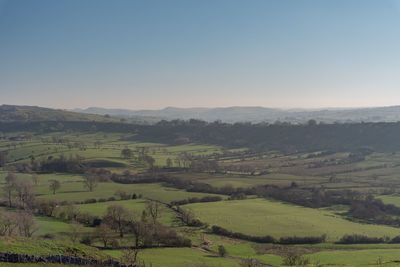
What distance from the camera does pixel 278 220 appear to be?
54.4 meters

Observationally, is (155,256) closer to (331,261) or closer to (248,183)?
(331,261)

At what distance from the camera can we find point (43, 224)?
4744 cm

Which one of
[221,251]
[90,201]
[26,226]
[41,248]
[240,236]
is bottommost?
[240,236]

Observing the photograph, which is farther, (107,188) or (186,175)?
(186,175)

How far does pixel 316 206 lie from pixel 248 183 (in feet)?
67.0

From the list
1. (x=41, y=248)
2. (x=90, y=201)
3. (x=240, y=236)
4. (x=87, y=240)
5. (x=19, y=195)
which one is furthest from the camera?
(x=90, y=201)

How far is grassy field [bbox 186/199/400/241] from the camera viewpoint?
4916 cm

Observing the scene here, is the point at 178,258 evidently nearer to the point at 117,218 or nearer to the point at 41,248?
the point at 117,218

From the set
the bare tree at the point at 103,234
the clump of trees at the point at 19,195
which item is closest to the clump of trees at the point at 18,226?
the bare tree at the point at 103,234

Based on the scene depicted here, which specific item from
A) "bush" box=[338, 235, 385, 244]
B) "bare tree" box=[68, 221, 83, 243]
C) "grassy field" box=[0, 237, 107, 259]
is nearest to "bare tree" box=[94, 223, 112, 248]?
"bare tree" box=[68, 221, 83, 243]

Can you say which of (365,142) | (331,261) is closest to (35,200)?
(331,261)

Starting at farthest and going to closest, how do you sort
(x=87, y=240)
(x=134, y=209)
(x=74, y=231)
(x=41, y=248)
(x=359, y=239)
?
1. (x=134, y=209)
2. (x=359, y=239)
3. (x=74, y=231)
4. (x=87, y=240)
5. (x=41, y=248)

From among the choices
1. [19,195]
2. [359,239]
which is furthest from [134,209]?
[359,239]

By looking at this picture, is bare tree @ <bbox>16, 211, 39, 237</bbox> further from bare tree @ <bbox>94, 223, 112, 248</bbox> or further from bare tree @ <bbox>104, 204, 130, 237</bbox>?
bare tree @ <bbox>104, 204, 130, 237</bbox>
